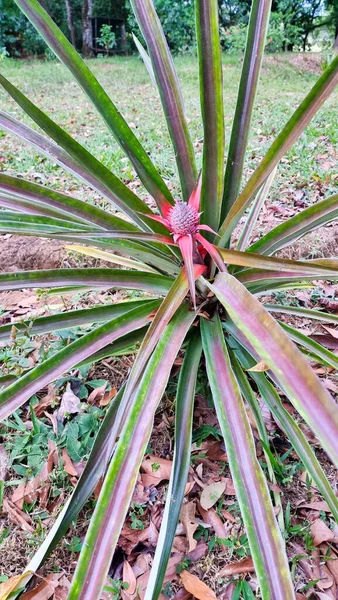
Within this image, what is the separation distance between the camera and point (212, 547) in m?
0.94

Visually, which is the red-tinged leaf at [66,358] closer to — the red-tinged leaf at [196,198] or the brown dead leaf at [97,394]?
the red-tinged leaf at [196,198]

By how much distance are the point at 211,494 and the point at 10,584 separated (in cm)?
49

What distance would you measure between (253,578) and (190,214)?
80cm

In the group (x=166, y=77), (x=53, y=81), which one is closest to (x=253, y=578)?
(x=166, y=77)

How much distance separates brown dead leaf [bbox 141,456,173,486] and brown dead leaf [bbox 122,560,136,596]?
0.63ft

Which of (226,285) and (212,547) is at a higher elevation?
(226,285)

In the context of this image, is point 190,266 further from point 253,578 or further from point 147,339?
point 253,578

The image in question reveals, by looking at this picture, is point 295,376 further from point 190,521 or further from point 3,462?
point 3,462

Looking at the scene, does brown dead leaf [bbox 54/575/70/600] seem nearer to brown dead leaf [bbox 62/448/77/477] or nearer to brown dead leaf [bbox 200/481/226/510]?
brown dead leaf [bbox 62/448/77/477]

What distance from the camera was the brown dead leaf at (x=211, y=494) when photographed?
3.34 feet

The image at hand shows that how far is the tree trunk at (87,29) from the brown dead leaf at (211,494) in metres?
10.6

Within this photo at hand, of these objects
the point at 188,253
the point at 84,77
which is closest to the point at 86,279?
the point at 188,253

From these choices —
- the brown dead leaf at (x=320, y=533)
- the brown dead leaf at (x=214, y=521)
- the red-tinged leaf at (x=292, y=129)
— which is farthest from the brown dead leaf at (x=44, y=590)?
the red-tinged leaf at (x=292, y=129)

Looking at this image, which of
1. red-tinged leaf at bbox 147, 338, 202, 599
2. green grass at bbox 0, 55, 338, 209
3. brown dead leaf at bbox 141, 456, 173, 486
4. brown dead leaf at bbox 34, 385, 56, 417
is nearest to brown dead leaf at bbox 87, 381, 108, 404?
brown dead leaf at bbox 34, 385, 56, 417
